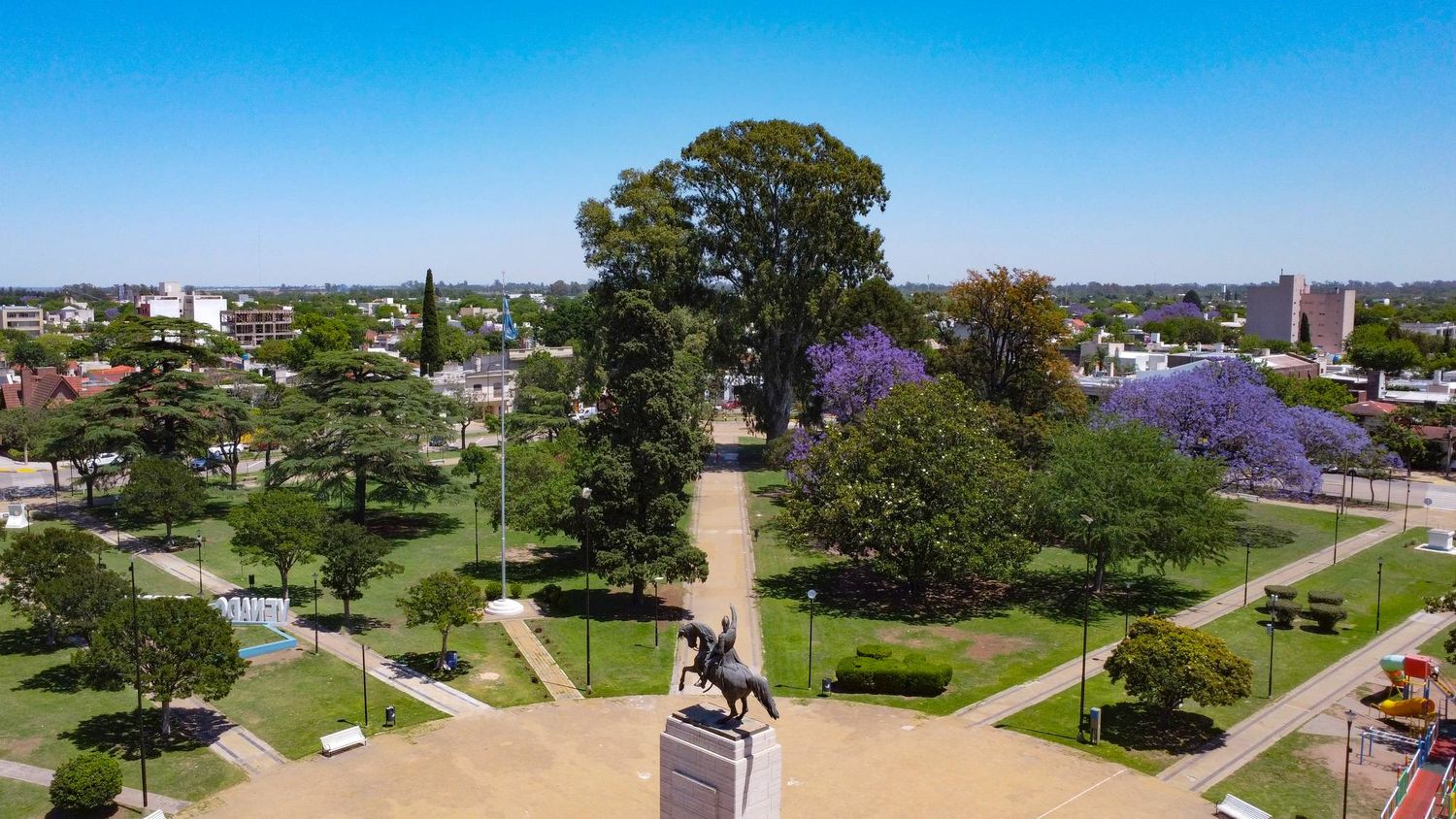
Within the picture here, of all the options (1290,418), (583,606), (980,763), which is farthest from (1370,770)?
(1290,418)

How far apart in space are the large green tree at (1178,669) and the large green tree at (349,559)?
84.0 ft

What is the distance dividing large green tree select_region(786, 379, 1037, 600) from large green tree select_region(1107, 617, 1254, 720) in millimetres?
10308

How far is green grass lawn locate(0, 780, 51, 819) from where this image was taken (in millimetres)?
24688

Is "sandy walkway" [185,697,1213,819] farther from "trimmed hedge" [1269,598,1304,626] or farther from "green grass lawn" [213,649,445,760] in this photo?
"trimmed hedge" [1269,598,1304,626]

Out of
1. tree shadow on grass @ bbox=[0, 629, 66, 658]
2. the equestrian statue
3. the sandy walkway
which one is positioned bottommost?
the sandy walkway

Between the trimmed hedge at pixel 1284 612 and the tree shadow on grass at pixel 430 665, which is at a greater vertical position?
the trimmed hedge at pixel 1284 612

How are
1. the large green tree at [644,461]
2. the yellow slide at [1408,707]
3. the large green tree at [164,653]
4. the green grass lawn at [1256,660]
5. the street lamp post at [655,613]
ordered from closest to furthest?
the large green tree at [164,653] < the green grass lawn at [1256,660] < the yellow slide at [1408,707] < the street lamp post at [655,613] < the large green tree at [644,461]

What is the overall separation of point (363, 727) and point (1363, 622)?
3852 cm

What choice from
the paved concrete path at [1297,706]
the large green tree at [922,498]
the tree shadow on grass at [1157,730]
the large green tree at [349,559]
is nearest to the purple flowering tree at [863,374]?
the large green tree at [922,498]

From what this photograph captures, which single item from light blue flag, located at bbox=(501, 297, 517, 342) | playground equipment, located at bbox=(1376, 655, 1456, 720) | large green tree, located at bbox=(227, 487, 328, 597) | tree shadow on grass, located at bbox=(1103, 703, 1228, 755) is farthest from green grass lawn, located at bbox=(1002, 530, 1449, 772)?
large green tree, located at bbox=(227, 487, 328, 597)

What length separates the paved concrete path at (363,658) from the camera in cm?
3275

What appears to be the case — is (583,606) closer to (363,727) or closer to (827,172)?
(363,727)

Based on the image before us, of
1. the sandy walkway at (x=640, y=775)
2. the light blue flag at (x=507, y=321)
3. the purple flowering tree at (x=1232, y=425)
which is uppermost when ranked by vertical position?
the light blue flag at (x=507, y=321)

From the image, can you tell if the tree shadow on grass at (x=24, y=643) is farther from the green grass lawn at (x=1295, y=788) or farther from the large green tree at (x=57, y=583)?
the green grass lawn at (x=1295, y=788)
